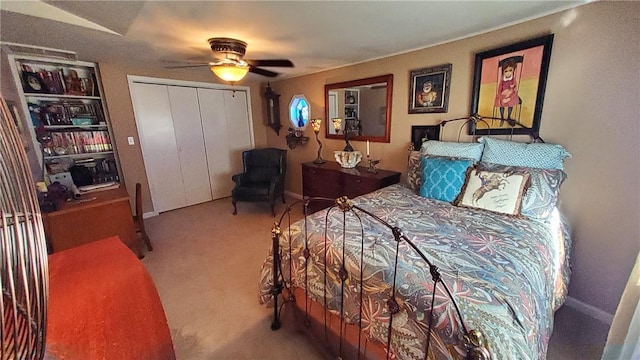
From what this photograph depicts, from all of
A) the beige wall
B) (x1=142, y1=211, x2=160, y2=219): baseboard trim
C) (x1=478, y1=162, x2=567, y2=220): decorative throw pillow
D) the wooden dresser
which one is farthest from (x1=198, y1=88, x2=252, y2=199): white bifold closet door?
(x1=478, y1=162, x2=567, y2=220): decorative throw pillow

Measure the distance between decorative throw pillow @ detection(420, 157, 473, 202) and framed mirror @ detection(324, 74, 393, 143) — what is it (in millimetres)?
974

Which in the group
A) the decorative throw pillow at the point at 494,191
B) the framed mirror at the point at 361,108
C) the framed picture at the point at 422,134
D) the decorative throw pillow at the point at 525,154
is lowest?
the decorative throw pillow at the point at 494,191

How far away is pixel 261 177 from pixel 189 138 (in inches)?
52.1

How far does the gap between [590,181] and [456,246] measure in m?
1.38

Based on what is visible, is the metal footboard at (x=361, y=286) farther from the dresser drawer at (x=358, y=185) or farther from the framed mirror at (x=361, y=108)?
the framed mirror at (x=361, y=108)

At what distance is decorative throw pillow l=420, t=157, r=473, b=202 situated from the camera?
200cm

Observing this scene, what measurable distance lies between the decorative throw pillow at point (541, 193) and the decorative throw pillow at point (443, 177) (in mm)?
415

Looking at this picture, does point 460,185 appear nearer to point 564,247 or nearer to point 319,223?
point 564,247

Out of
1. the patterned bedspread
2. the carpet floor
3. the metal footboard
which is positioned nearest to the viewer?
the metal footboard

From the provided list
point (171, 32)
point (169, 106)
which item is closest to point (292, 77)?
point (169, 106)

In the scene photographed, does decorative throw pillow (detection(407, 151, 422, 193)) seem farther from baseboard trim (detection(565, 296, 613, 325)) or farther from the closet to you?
the closet

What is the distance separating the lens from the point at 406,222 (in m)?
1.61

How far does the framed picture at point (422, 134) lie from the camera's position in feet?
8.54

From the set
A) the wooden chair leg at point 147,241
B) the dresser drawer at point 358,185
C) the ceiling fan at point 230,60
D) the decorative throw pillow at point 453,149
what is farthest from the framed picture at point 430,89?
the wooden chair leg at point 147,241
